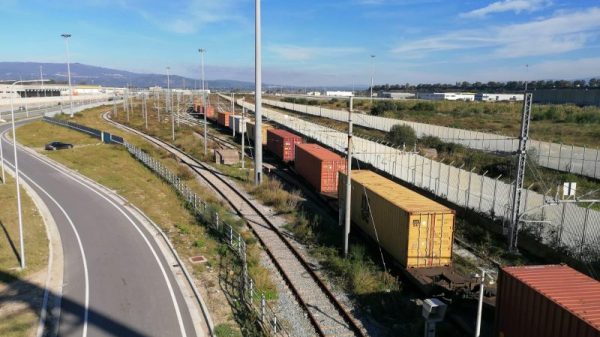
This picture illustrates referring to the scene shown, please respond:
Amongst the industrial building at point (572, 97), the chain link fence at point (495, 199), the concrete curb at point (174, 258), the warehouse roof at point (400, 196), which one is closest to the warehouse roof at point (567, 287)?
the warehouse roof at point (400, 196)

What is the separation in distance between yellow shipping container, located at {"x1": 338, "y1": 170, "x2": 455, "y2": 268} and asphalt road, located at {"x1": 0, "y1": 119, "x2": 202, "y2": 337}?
830 centimetres

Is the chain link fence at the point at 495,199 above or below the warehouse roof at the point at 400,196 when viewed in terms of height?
below

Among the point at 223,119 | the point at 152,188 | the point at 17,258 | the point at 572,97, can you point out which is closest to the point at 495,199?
the point at 17,258

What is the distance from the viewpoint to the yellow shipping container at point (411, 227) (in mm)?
17453

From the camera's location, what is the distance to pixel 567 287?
1154cm

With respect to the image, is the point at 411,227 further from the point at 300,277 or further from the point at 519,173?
the point at 519,173

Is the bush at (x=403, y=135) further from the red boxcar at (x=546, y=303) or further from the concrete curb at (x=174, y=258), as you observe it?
the red boxcar at (x=546, y=303)

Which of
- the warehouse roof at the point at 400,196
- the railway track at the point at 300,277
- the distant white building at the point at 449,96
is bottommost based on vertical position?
the railway track at the point at 300,277

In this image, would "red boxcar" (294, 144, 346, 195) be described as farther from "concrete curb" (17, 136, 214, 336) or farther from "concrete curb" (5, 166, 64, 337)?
"concrete curb" (5, 166, 64, 337)

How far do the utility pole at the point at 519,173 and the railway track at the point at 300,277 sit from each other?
31.0 feet

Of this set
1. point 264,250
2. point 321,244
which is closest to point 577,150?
point 321,244

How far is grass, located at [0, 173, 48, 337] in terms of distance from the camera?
1461cm

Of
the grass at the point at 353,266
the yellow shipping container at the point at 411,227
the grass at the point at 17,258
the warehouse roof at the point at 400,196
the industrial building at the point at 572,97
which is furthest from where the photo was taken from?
the industrial building at the point at 572,97

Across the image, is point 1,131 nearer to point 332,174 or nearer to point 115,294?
point 332,174
